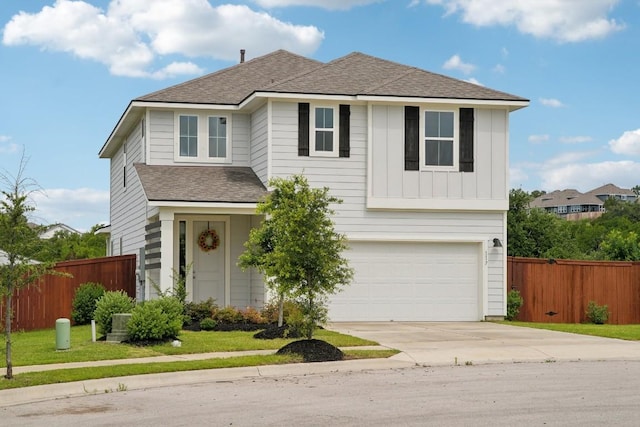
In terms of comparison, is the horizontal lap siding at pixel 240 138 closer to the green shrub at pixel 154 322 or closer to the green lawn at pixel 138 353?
the green lawn at pixel 138 353

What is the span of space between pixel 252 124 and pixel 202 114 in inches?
59.3

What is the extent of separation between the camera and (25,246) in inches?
566

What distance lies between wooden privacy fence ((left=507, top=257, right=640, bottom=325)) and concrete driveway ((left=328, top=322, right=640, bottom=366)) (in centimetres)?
341

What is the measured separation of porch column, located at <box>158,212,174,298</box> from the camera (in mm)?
24125

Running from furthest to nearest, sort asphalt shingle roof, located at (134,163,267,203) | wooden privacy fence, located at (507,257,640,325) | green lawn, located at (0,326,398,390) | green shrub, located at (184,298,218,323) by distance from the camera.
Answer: wooden privacy fence, located at (507,257,640,325), asphalt shingle roof, located at (134,163,267,203), green shrub, located at (184,298,218,323), green lawn, located at (0,326,398,390)

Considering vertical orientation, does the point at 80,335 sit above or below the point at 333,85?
below

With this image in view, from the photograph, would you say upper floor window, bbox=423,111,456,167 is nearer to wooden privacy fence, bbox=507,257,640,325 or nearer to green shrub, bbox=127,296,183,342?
wooden privacy fence, bbox=507,257,640,325

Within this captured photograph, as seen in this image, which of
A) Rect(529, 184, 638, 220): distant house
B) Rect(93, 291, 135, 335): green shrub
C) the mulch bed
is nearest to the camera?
the mulch bed

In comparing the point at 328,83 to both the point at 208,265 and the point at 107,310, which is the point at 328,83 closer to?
the point at 208,265

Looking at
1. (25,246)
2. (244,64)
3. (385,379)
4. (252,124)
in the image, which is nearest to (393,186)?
(252,124)

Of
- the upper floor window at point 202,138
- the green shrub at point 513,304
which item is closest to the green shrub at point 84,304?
the upper floor window at point 202,138

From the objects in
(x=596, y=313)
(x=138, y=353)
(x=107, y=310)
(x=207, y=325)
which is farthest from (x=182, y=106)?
(x=596, y=313)

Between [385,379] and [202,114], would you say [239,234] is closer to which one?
[202,114]

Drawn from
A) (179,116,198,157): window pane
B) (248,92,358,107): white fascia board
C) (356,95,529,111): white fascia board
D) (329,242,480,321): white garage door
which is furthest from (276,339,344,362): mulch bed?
(179,116,198,157): window pane
